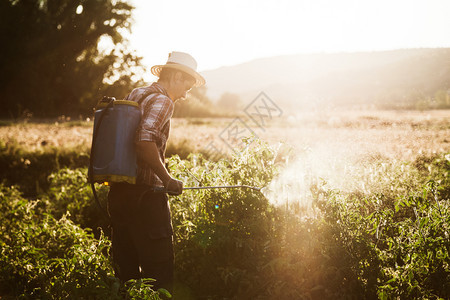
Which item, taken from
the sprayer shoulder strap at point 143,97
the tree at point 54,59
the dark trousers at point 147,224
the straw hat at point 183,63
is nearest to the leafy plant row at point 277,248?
the dark trousers at point 147,224

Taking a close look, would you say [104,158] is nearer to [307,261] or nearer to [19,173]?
[307,261]

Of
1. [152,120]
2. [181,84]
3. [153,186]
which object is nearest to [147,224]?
[153,186]

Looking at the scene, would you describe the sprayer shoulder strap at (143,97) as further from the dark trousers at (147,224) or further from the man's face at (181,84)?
the dark trousers at (147,224)

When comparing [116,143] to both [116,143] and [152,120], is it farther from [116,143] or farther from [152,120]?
[152,120]

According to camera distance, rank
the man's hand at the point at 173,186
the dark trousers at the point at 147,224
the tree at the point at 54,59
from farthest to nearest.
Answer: the tree at the point at 54,59 < the dark trousers at the point at 147,224 < the man's hand at the point at 173,186

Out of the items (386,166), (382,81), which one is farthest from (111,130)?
(382,81)

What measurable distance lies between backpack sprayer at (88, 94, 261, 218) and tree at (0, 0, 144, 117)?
19967mm

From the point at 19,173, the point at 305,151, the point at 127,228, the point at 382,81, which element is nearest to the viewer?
the point at 127,228

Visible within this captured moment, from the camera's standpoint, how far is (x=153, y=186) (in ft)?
9.23

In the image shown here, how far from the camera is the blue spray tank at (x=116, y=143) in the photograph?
261cm

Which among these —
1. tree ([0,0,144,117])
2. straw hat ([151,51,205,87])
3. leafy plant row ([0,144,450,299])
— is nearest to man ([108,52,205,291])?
straw hat ([151,51,205,87])

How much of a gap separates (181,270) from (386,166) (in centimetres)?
240

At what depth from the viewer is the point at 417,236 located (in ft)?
9.05

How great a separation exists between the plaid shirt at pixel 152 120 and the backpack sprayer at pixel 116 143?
0.08 meters
